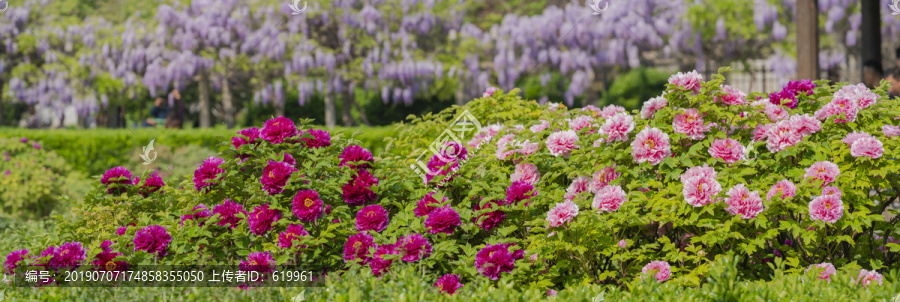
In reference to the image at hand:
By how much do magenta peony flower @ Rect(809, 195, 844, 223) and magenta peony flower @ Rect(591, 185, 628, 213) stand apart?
73cm

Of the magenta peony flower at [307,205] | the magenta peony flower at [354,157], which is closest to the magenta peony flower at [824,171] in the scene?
the magenta peony flower at [354,157]

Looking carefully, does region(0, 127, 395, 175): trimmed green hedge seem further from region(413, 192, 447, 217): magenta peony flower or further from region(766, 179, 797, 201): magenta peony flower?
region(766, 179, 797, 201): magenta peony flower

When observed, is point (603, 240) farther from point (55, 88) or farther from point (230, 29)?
point (55, 88)

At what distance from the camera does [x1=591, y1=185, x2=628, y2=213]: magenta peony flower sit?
3268 millimetres

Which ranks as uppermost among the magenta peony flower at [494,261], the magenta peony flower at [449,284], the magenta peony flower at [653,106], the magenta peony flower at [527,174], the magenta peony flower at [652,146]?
the magenta peony flower at [653,106]

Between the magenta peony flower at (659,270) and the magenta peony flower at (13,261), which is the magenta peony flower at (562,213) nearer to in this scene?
the magenta peony flower at (659,270)

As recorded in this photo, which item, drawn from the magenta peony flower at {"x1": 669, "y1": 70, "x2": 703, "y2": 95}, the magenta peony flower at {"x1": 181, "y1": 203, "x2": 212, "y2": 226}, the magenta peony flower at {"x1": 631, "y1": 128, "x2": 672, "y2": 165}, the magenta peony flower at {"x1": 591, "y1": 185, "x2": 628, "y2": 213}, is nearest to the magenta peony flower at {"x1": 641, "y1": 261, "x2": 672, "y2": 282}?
the magenta peony flower at {"x1": 591, "y1": 185, "x2": 628, "y2": 213}

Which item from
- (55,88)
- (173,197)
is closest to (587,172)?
(173,197)

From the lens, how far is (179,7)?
57.5 feet

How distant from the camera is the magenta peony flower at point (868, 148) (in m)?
3.14

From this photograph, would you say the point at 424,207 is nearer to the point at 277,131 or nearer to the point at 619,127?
the point at 277,131

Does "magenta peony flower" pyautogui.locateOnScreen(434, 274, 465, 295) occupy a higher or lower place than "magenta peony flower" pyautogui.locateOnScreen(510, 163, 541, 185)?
lower

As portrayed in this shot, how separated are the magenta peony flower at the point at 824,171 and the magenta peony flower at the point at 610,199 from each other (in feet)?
2.47

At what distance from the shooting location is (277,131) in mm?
3465
